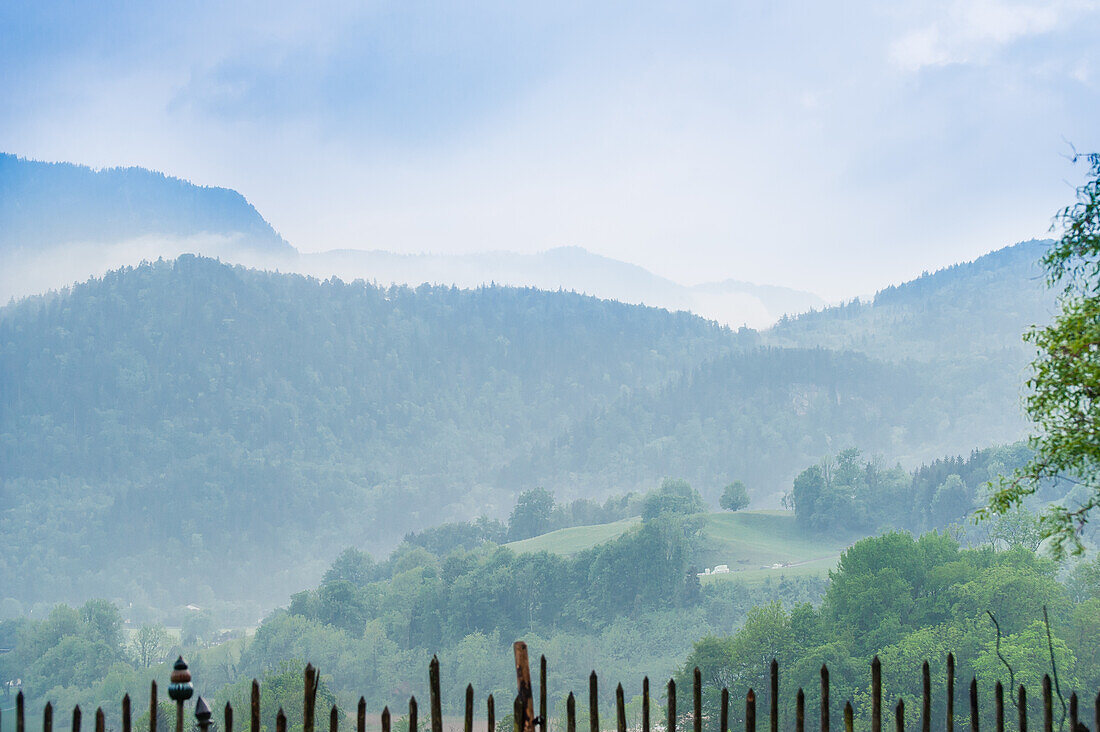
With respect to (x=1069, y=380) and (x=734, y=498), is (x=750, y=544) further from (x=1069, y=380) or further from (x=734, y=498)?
(x=1069, y=380)

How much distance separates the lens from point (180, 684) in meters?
5.87

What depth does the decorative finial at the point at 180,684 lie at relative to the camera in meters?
5.77

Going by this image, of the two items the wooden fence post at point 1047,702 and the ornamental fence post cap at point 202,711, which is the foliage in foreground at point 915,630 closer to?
the wooden fence post at point 1047,702

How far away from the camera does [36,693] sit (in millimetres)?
135875

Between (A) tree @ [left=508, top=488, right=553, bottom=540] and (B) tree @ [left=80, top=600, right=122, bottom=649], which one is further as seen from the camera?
(A) tree @ [left=508, top=488, right=553, bottom=540]

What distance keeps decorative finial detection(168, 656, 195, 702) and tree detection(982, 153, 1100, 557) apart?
757 centimetres

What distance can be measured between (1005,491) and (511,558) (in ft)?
458

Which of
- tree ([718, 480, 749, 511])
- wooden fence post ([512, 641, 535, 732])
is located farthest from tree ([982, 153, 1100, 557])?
tree ([718, 480, 749, 511])

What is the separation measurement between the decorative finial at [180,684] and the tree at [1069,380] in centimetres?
757

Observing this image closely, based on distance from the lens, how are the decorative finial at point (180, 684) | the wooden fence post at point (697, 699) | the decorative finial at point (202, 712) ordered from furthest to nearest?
the decorative finial at point (180, 684)
the decorative finial at point (202, 712)
the wooden fence post at point (697, 699)

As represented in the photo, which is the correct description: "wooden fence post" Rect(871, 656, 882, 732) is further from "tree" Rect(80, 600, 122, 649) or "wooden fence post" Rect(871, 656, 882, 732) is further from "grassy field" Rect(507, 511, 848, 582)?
"tree" Rect(80, 600, 122, 649)

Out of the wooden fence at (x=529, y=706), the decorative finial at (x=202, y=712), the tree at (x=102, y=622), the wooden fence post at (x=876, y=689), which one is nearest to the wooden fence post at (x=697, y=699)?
the wooden fence at (x=529, y=706)

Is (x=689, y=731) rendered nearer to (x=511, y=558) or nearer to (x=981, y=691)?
(x=981, y=691)

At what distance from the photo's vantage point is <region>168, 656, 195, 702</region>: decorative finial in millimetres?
5766
